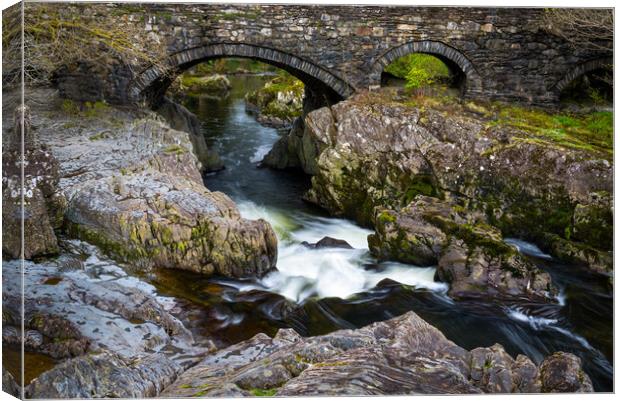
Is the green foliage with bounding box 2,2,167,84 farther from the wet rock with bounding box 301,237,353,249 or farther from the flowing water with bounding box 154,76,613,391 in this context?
the wet rock with bounding box 301,237,353,249

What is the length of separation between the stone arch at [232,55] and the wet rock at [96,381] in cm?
646

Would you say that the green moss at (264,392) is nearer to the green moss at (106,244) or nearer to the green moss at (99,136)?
the green moss at (106,244)

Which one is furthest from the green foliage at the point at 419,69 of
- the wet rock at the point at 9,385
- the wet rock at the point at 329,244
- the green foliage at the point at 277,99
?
the wet rock at the point at 9,385

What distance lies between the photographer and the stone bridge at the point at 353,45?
9.48m

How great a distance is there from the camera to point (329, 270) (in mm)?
7828

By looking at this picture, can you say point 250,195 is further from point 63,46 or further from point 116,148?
point 63,46

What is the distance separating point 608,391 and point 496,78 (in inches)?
240

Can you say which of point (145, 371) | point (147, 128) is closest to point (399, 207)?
point (147, 128)

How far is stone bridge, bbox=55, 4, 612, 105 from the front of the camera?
9484 millimetres

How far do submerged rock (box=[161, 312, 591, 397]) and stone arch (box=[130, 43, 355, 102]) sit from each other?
6.47 meters

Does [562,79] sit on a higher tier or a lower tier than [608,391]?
higher

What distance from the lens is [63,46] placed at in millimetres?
6633

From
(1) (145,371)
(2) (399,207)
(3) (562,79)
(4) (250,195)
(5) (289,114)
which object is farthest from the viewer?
(5) (289,114)

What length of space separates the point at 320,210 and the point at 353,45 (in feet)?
9.09
